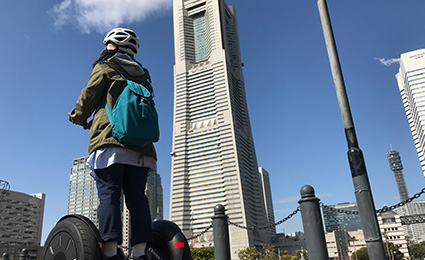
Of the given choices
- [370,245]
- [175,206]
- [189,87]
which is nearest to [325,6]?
[370,245]

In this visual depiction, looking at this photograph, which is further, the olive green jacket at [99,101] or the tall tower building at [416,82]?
the tall tower building at [416,82]

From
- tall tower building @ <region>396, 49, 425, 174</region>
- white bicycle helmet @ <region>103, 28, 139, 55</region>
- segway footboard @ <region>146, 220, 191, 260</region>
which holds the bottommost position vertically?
segway footboard @ <region>146, 220, 191, 260</region>

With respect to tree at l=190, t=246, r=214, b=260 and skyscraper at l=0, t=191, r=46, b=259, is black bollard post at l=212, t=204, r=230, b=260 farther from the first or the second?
skyscraper at l=0, t=191, r=46, b=259

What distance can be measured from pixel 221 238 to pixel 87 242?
2893 mm

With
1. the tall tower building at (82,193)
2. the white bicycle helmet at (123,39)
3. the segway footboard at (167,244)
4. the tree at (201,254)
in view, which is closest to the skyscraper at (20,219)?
the tall tower building at (82,193)

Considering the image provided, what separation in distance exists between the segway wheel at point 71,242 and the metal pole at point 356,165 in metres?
2.96

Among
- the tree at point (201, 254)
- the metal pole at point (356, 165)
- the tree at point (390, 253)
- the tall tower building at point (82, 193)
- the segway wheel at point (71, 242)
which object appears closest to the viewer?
the segway wheel at point (71, 242)

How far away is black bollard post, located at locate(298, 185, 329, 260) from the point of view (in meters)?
3.22

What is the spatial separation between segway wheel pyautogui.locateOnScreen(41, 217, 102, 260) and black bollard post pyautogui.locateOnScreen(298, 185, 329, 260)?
92.8 inches

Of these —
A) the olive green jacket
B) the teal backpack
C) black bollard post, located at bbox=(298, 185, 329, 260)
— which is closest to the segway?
the olive green jacket

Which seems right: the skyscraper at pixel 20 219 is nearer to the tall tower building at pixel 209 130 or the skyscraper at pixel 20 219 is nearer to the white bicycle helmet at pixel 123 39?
the tall tower building at pixel 209 130

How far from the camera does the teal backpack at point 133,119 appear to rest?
7.07 ft

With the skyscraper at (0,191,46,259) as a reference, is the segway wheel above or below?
below

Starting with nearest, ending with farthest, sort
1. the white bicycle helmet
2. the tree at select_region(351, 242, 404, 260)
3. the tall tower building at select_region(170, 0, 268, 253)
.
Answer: the white bicycle helmet → the tree at select_region(351, 242, 404, 260) → the tall tower building at select_region(170, 0, 268, 253)
